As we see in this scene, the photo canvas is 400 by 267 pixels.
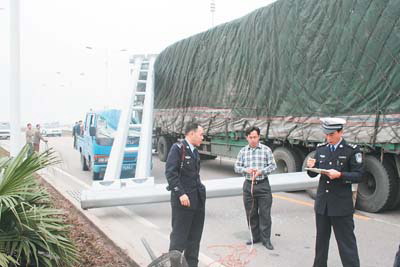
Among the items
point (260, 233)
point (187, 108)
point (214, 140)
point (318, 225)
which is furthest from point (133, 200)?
point (187, 108)

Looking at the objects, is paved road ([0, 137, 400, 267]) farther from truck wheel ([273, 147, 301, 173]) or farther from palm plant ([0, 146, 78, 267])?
palm plant ([0, 146, 78, 267])

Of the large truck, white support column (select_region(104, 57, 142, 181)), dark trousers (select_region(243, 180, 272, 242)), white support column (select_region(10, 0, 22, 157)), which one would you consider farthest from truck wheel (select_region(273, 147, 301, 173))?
white support column (select_region(10, 0, 22, 157))

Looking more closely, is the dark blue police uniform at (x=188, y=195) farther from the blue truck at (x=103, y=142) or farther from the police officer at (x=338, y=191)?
the blue truck at (x=103, y=142)

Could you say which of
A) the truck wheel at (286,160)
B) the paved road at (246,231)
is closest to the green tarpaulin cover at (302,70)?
the truck wheel at (286,160)

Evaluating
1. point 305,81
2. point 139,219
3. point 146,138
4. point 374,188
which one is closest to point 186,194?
point 139,219

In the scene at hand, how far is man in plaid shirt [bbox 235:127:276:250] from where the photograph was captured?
17.8 feet

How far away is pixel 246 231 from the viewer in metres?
6.14

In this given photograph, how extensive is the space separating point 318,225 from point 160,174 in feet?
28.9

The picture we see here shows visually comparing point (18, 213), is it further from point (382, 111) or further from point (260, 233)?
point (382, 111)

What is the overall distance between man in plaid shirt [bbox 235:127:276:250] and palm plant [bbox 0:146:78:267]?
2.65 m

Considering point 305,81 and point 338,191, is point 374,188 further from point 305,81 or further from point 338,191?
point 338,191

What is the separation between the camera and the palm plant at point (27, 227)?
10.7 feet

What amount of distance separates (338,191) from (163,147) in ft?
41.4

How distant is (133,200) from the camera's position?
6.78 meters
